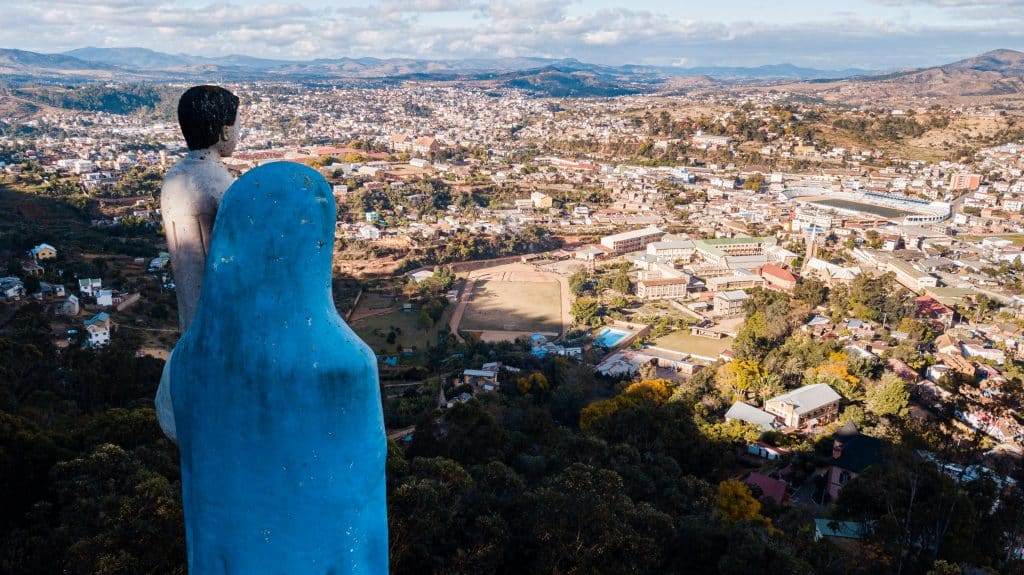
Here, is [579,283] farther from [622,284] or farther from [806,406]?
[806,406]

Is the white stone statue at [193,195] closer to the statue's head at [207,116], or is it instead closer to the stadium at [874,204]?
the statue's head at [207,116]

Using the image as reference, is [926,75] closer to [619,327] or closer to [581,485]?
[619,327]

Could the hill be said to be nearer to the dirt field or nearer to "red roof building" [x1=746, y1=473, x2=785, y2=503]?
the dirt field

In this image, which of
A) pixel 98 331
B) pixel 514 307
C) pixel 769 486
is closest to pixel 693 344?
pixel 514 307

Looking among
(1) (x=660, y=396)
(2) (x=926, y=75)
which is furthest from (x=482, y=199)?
(2) (x=926, y=75)

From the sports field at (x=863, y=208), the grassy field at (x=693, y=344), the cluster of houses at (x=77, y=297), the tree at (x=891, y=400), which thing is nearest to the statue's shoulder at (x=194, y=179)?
the tree at (x=891, y=400)

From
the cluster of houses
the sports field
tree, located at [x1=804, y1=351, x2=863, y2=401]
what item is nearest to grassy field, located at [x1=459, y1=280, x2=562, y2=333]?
tree, located at [x1=804, y1=351, x2=863, y2=401]
